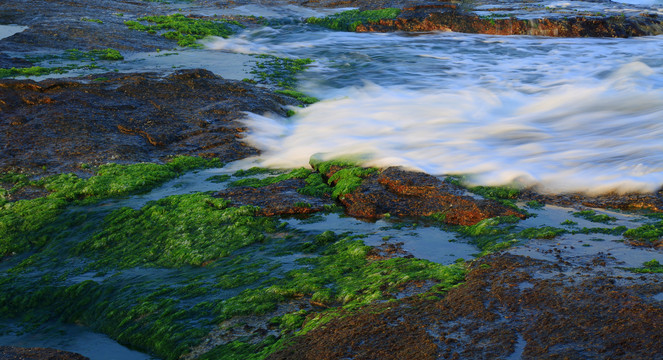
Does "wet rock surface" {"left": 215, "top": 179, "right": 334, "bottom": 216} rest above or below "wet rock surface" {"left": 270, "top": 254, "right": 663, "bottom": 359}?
below

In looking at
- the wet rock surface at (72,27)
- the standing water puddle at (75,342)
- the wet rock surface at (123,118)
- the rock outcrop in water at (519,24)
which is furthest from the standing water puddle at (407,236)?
the rock outcrop in water at (519,24)

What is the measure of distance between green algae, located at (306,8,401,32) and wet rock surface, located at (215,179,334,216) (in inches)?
527

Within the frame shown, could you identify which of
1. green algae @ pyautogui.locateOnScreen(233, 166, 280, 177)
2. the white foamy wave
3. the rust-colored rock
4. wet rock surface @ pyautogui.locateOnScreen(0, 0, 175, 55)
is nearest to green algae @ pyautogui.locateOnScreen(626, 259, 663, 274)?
the white foamy wave

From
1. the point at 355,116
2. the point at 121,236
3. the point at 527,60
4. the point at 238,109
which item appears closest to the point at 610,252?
the point at 121,236

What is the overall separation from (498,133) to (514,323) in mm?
5342

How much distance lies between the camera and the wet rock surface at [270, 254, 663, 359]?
324 cm

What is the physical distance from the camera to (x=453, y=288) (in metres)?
4.07

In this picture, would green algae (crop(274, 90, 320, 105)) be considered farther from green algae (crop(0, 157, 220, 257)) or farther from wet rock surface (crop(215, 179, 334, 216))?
wet rock surface (crop(215, 179, 334, 216))

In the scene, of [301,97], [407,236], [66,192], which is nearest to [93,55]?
[301,97]

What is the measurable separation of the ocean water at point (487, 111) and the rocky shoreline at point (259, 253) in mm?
610

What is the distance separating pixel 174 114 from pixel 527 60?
9.06 meters

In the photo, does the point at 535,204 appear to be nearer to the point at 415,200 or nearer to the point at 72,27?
the point at 415,200

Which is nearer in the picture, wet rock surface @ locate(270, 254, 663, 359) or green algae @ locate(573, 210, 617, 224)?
wet rock surface @ locate(270, 254, 663, 359)

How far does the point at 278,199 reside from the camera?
20.4 ft
